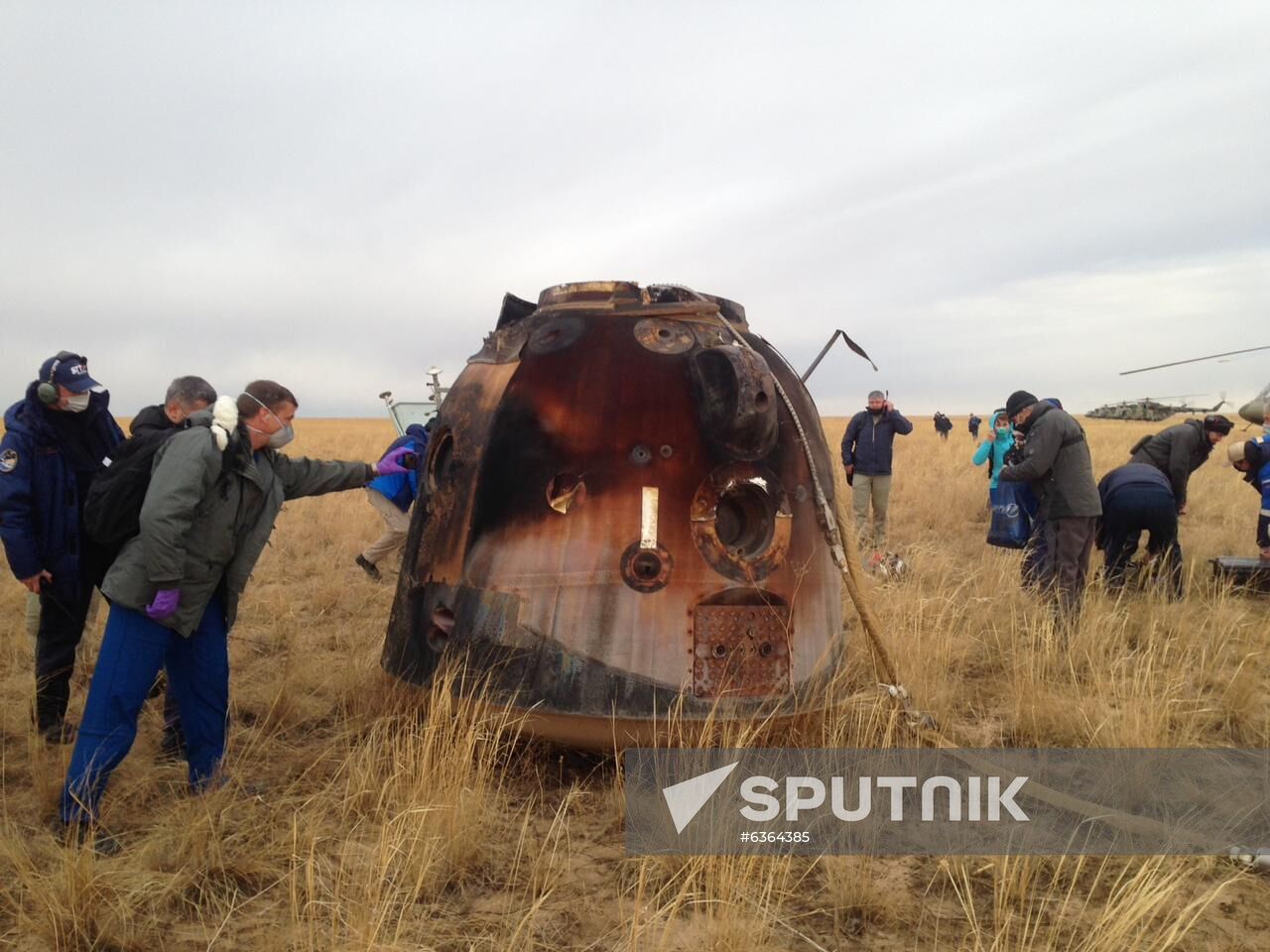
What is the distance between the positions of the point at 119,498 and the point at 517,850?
2.10 metres

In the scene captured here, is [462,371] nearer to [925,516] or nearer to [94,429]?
[94,429]

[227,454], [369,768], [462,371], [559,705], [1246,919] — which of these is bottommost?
[1246,919]

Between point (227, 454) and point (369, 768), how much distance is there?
1413 millimetres

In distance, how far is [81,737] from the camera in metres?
3.40

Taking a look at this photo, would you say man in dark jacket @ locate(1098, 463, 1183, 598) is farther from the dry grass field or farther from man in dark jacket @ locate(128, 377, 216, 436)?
man in dark jacket @ locate(128, 377, 216, 436)

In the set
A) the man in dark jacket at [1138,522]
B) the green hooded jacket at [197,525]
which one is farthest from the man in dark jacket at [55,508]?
the man in dark jacket at [1138,522]

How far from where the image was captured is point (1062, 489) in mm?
6348

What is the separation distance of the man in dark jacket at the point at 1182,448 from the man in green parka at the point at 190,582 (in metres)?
7.47

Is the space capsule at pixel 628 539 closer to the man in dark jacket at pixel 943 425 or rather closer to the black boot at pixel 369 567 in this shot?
the black boot at pixel 369 567

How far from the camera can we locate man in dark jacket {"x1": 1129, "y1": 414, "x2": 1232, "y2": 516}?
25.8 feet

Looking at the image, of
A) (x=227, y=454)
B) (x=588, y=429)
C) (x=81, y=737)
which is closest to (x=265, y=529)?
(x=227, y=454)

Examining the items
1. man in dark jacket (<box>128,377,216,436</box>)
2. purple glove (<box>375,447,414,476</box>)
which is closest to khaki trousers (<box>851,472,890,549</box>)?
purple glove (<box>375,447,414,476</box>)

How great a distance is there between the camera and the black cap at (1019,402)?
6.76 meters
